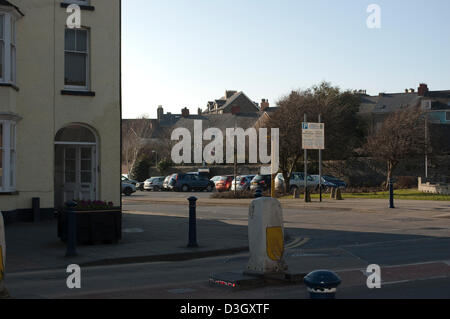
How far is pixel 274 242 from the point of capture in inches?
361

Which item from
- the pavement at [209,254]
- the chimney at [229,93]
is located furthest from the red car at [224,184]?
the chimney at [229,93]

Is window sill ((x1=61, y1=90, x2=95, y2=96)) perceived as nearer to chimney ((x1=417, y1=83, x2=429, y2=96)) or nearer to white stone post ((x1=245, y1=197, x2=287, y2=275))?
white stone post ((x1=245, y1=197, x2=287, y2=275))

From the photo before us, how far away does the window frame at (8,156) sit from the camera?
1902 centimetres

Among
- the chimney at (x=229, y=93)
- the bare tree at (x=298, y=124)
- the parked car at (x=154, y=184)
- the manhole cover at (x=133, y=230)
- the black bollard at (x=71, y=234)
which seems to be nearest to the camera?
the black bollard at (x=71, y=234)

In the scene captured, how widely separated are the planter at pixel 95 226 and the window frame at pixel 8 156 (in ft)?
17.0

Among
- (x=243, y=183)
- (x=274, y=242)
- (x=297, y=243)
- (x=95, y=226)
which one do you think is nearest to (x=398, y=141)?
(x=243, y=183)

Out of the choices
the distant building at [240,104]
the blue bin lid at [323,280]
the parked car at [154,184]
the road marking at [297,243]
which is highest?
the distant building at [240,104]

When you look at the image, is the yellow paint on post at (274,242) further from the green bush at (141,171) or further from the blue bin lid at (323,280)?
the green bush at (141,171)

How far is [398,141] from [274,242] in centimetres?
3547

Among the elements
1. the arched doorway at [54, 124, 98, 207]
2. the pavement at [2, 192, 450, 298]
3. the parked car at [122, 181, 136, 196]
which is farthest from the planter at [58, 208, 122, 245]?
the parked car at [122, 181, 136, 196]

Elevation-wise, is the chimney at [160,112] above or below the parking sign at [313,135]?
above

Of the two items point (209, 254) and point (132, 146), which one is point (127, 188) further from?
point (209, 254)
